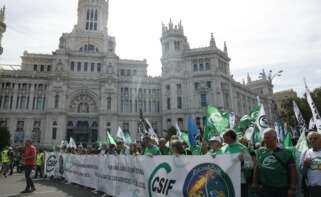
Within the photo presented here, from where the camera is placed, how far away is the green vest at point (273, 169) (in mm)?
4520

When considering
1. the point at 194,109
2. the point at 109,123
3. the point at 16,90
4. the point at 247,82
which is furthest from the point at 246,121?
the point at 247,82

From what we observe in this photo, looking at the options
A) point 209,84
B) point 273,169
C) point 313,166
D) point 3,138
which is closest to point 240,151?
point 273,169

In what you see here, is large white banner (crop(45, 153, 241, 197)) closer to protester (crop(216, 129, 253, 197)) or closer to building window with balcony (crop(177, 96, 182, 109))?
protester (crop(216, 129, 253, 197))

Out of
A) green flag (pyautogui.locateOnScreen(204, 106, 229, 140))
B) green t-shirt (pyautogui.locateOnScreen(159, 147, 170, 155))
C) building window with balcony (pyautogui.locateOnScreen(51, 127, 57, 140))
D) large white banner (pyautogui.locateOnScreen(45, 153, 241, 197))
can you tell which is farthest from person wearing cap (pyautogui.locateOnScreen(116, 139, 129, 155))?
building window with balcony (pyautogui.locateOnScreen(51, 127, 57, 140))

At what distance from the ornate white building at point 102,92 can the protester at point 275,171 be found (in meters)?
44.5

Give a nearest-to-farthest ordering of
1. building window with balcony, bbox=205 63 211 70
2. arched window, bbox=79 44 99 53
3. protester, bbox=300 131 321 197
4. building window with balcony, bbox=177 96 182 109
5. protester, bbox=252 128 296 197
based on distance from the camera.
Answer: protester, bbox=252 128 296 197, protester, bbox=300 131 321 197, building window with balcony, bbox=177 96 182 109, building window with balcony, bbox=205 63 211 70, arched window, bbox=79 44 99 53

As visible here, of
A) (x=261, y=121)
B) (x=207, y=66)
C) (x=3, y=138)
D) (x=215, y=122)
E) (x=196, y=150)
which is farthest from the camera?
(x=207, y=66)

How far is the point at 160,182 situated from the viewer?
22.1ft

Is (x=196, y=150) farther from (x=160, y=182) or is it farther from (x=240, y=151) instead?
(x=240, y=151)

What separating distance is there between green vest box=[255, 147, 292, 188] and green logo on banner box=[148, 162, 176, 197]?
2.52m

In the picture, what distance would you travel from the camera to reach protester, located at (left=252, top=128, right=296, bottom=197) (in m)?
4.49

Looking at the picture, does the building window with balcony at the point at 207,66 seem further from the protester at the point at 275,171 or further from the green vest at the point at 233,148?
the protester at the point at 275,171

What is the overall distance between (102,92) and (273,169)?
4871cm

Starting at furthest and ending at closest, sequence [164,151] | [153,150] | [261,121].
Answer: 1. [261,121]
2. [164,151]
3. [153,150]
